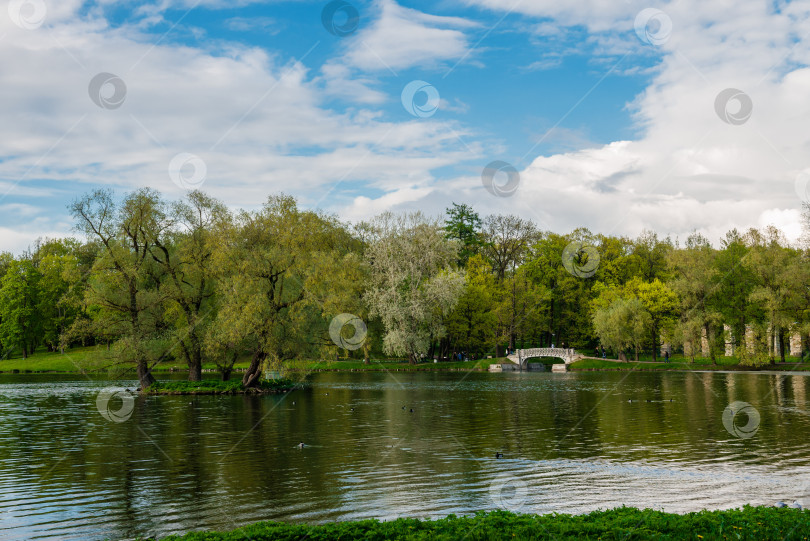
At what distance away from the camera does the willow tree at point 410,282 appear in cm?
8362

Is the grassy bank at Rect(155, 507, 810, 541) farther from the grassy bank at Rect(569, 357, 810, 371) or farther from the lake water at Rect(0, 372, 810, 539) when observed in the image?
the grassy bank at Rect(569, 357, 810, 371)

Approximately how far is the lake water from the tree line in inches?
362

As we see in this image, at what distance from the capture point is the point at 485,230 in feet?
372

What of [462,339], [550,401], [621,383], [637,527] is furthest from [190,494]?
[462,339]

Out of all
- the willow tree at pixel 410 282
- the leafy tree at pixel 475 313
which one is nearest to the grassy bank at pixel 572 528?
the willow tree at pixel 410 282

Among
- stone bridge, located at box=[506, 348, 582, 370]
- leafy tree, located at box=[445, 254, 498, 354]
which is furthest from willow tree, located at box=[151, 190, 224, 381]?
stone bridge, located at box=[506, 348, 582, 370]

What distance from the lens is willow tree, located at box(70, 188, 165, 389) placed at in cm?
5159

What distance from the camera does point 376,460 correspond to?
22641 millimetres

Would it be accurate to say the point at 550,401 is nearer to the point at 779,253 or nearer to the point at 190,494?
the point at 190,494

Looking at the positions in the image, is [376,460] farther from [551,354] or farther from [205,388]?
[551,354]

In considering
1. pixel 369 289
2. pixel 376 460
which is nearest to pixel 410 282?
pixel 369 289

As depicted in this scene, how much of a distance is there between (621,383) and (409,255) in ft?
112

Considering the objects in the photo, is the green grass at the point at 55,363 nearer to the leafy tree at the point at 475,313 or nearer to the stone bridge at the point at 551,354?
the leafy tree at the point at 475,313

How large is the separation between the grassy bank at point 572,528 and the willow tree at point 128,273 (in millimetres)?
43765
